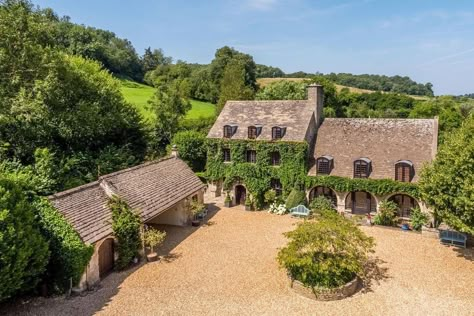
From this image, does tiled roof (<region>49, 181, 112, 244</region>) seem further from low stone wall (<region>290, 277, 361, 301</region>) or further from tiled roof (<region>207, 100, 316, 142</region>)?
tiled roof (<region>207, 100, 316, 142</region>)

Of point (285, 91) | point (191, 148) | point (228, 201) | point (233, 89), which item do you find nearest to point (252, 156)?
point (228, 201)

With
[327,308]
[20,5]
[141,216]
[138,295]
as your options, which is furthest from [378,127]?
[20,5]

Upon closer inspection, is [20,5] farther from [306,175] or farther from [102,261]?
[306,175]

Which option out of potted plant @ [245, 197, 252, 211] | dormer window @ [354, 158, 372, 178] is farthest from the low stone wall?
potted plant @ [245, 197, 252, 211]

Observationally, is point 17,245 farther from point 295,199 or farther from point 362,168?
point 362,168

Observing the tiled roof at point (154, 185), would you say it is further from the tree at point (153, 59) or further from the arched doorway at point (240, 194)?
the tree at point (153, 59)

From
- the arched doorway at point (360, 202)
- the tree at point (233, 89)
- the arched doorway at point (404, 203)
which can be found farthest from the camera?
the tree at point (233, 89)

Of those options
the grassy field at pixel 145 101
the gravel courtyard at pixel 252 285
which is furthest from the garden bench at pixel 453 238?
the grassy field at pixel 145 101
